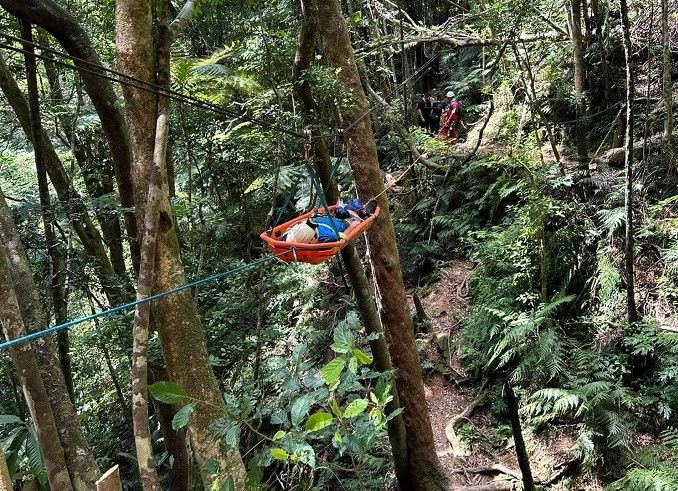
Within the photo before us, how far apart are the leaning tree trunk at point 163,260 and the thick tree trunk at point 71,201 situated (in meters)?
2.00

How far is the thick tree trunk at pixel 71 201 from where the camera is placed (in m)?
4.36

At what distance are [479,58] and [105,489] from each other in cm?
1076

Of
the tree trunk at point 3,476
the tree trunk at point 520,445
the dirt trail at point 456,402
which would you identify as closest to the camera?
the tree trunk at point 3,476

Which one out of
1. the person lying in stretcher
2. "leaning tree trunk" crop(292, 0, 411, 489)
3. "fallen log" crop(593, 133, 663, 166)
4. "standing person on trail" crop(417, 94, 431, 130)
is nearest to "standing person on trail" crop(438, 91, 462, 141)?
"standing person on trail" crop(417, 94, 431, 130)

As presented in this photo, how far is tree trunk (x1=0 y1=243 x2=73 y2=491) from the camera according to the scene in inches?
91.2

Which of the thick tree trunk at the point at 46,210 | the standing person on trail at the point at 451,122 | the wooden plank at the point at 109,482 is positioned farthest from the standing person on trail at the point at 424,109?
the wooden plank at the point at 109,482

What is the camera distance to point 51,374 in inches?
102

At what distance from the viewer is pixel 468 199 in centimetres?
782

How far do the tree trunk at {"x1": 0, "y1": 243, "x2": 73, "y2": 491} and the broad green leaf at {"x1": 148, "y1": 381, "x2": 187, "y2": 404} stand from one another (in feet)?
2.27

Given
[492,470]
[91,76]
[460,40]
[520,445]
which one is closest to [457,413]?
[492,470]

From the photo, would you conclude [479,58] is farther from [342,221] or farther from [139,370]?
[139,370]

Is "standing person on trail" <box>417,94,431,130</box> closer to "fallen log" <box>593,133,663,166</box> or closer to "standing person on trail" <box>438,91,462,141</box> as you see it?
"standing person on trail" <box>438,91,462,141</box>

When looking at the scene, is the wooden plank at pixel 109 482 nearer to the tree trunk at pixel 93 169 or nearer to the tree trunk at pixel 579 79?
the tree trunk at pixel 93 169

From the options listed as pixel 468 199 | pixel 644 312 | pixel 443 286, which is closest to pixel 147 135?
pixel 644 312
